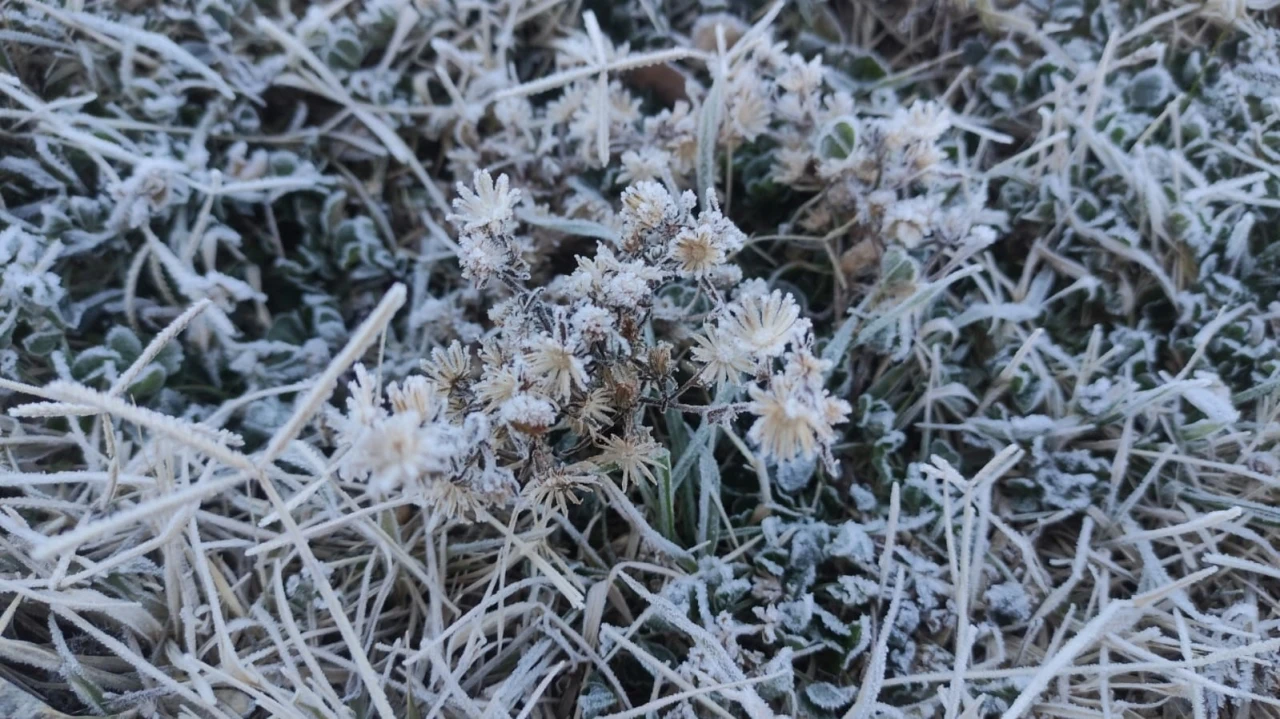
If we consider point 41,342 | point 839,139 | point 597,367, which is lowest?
point 41,342

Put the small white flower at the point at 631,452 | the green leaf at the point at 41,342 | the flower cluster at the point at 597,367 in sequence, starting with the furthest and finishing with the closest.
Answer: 1. the green leaf at the point at 41,342
2. the small white flower at the point at 631,452
3. the flower cluster at the point at 597,367

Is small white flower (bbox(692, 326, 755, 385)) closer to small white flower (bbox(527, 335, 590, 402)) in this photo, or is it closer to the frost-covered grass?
the frost-covered grass

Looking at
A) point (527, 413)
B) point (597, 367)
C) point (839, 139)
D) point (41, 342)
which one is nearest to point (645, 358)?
point (597, 367)

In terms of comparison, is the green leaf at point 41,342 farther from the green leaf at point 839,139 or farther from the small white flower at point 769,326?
the green leaf at point 839,139

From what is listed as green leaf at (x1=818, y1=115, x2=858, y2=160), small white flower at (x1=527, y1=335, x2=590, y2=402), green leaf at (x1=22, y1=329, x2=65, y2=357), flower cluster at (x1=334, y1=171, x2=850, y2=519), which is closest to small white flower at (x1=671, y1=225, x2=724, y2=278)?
flower cluster at (x1=334, y1=171, x2=850, y2=519)

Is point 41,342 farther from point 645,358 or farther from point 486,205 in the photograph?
point 645,358

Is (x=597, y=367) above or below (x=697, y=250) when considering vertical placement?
below

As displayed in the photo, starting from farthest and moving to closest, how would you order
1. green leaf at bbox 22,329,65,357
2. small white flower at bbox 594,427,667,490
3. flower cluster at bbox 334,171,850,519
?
green leaf at bbox 22,329,65,357 < small white flower at bbox 594,427,667,490 < flower cluster at bbox 334,171,850,519

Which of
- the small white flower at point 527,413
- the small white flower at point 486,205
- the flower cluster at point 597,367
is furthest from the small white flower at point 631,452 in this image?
the small white flower at point 486,205

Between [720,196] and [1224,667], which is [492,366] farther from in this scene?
[1224,667]

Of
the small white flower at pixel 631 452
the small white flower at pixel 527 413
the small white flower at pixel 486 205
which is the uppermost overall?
the small white flower at pixel 486 205
